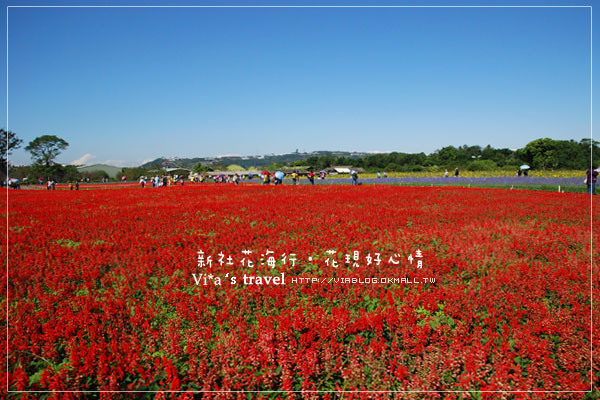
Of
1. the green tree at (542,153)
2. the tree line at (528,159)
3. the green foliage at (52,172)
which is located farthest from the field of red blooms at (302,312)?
the green tree at (542,153)

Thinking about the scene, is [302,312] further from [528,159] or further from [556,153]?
[528,159]

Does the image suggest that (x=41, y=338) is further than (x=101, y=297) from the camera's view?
No

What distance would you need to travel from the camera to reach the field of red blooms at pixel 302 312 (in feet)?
12.0

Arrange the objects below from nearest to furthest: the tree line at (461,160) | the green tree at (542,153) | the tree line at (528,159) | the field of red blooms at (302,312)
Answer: the field of red blooms at (302,312) < the tree line at (461,160) < the tree line at (528,159) < the green tree at (542,153)

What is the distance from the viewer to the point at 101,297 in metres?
5.63

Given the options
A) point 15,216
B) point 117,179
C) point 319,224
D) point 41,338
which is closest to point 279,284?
point 41,338

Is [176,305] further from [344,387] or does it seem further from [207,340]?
[344,387]

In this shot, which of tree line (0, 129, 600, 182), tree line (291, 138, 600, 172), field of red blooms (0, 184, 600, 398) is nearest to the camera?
field of red blooms (0, 184, 600, 398)

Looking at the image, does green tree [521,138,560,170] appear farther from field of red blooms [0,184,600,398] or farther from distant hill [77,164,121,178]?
distant hill [77,164,121,178]

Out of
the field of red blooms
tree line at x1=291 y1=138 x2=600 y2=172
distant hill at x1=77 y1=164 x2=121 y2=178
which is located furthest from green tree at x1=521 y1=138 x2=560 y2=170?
distant hill at x1=77 y1=164 x2=121 y2=178

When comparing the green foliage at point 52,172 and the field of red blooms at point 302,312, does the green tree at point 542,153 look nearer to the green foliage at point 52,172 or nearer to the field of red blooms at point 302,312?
the field of red blooms at point 302,312

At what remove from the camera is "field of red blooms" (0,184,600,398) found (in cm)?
364

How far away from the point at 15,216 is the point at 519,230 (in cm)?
1794

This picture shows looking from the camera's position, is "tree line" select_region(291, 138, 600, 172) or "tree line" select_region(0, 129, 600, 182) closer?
"tree line" select_region(0, 129, 600, 182)
